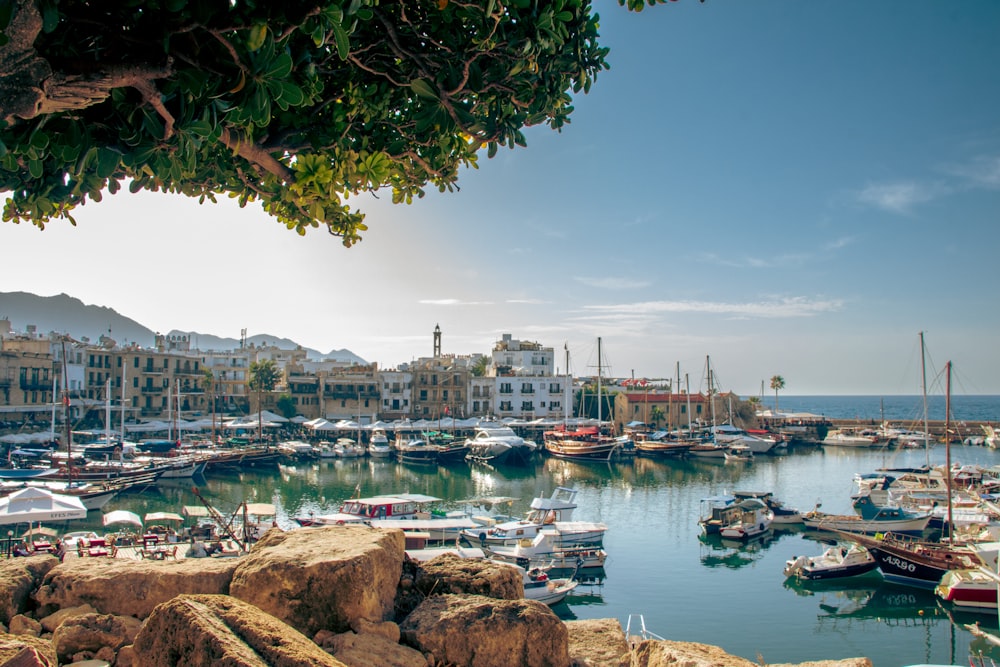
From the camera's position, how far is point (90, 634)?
4.44 metres

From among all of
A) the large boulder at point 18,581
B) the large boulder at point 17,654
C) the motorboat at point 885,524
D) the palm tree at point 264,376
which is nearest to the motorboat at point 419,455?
the palm tree at point 264,376

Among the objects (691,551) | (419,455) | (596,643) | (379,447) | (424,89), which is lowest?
(691,551)

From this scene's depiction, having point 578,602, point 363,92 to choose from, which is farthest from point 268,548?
point 578,602

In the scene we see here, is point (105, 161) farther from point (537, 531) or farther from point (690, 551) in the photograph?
point (690, 551)

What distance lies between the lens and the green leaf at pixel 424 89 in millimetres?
3893

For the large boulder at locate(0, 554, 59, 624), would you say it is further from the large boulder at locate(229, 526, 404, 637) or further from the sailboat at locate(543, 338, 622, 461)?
the sailboat at locate(543, 338, 622, 461)

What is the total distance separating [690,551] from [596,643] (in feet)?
92.9

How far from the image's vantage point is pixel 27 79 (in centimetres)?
259

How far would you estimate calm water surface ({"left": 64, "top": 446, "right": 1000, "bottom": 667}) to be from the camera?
21.6 meters

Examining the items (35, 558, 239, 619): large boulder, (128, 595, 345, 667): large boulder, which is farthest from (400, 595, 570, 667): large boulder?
(35, 558, 239, 619): large boulder

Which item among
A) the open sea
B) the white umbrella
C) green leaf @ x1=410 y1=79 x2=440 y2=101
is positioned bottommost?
the open sea

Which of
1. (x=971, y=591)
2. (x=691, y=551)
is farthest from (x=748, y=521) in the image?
(x=971, y=591)

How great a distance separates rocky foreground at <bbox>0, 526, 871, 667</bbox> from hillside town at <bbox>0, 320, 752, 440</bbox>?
202ft

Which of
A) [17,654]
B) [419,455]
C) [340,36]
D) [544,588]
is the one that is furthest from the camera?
[419,455]
